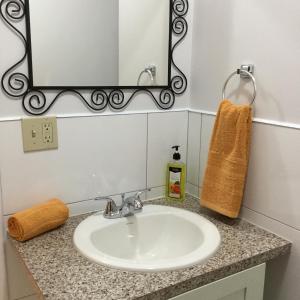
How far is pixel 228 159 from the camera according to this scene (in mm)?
1185

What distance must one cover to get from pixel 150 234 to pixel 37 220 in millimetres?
397

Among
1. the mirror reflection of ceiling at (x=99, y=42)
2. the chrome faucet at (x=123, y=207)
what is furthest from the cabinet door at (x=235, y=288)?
the mirror reflection of ceiling at (x=99, y=42)

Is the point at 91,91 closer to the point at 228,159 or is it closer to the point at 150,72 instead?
the point at 150,72

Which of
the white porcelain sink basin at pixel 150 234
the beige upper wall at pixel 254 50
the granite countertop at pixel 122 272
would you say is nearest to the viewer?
the granite countertop at pixel 122 272

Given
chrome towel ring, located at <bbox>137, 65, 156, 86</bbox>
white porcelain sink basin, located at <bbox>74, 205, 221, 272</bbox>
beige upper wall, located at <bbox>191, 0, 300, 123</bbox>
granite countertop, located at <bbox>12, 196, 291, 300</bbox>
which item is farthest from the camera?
chrome towel ring, located at <bbox>137, 65, 156, 86</bbox>

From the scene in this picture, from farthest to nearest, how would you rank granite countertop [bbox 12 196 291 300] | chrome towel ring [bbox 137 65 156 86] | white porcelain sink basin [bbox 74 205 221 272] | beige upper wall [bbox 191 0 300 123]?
chrome towel ring [bbox 137 65 156 86] < white porcelain sink basin [bbox 74 205 221 272] < beige upper wall [bbox 191 0 300 123] < granite countertop [bbox 12 196 291 300]

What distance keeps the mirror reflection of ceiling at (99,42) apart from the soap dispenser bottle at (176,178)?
0.31m

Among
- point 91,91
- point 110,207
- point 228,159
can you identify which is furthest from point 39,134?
point 228,159

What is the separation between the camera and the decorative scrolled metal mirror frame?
3.48 ft

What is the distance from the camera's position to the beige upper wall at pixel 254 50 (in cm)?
103

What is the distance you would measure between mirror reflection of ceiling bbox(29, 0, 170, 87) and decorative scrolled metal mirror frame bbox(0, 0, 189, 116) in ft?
0.08

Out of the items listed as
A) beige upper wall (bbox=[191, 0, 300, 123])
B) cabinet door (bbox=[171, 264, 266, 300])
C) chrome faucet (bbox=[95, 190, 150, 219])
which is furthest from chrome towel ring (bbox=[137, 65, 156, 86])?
cabinet door (bbox=[171, 264, 266, 300])

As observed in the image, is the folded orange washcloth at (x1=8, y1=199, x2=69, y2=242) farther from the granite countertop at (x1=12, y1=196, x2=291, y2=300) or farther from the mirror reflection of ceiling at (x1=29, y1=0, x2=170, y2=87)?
the mirror reflection of ceiling at (x1=29, y1=0, x2=170, y2=87)

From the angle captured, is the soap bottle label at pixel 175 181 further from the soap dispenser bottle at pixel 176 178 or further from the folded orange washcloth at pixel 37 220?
the folded orange washcloth at pixel 37 220
